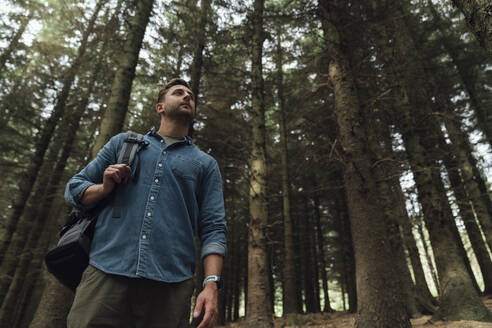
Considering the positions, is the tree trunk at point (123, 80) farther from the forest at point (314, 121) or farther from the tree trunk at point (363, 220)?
the tree trunk at point (363, 220)

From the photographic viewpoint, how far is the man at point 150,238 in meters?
1.71

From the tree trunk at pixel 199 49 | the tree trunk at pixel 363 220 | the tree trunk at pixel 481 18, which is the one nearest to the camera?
the tree trunk at pixel 481 18

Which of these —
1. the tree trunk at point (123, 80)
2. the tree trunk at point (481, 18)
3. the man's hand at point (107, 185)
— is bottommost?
the man's hand at point (107, 185)

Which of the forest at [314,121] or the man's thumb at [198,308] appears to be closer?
the man's thumb at [198,308]

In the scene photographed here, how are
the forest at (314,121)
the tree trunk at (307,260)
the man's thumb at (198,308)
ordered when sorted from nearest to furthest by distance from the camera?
the man's thumb at (198,308) < the forest at (314,121) < the tree trunk at (307,260)

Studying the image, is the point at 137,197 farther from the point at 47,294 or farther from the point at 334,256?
the point at 334,256

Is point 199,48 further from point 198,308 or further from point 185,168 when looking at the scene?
point 198,308

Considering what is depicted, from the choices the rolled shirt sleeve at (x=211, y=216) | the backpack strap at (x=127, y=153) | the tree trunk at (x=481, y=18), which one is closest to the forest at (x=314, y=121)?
the tree trunk at (x=481, y=18)

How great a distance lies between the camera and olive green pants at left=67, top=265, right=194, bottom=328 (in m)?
1.64

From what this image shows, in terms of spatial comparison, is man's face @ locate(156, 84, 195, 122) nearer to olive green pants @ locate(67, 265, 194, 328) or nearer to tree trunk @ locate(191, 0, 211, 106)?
olive green pants @ locate(67, 265, 194, 328)

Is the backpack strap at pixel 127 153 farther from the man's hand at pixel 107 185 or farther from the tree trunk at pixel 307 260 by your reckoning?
the tree trunk at pixel 307 260

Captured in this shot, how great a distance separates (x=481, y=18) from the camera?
10.3 ft

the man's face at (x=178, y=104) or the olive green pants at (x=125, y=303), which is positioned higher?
the man's face at (x=178, y=104)

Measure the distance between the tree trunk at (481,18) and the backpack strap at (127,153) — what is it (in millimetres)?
3907
